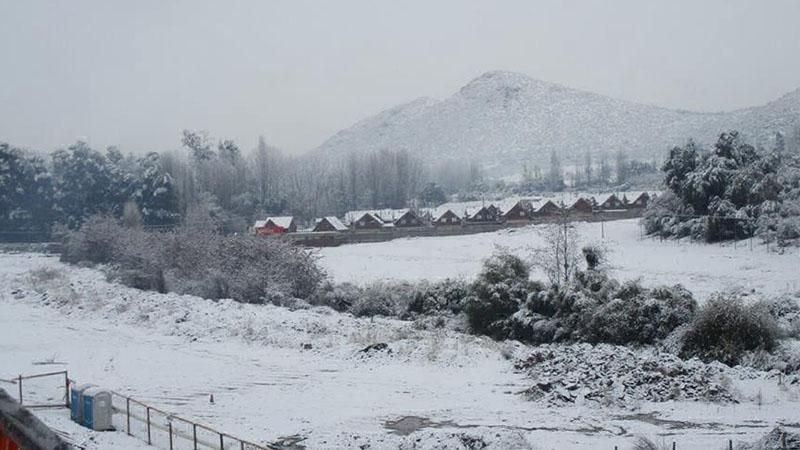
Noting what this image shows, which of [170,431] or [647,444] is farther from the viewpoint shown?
[170,431]

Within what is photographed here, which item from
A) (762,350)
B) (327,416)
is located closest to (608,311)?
(762,350)

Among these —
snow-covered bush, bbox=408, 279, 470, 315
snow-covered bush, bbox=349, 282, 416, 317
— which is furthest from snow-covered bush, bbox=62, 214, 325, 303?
snow-covered bush, bbox=408, 279, 470, 315

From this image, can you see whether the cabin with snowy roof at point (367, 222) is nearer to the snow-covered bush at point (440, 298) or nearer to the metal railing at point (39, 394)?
the snow-covered bush at point (440, 298)

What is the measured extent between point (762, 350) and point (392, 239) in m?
49.3

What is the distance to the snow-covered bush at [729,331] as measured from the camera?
65.9 ft

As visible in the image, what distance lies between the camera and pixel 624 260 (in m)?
42.4

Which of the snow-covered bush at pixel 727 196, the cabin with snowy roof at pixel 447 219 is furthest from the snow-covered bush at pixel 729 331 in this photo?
the cabin with snowy roof at pixel 447 219

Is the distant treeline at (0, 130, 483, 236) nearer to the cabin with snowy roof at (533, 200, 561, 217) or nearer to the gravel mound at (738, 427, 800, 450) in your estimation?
the cabin with snowy roof at (533, 200, 561, 217)

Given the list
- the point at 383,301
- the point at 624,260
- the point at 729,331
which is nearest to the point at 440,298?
the point at 383,301

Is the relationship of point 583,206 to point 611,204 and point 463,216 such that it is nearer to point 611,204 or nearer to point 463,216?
point 611,204

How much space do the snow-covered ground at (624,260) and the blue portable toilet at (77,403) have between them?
21280 millimetres

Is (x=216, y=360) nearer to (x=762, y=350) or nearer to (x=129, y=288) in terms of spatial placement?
(x=762, y=350)

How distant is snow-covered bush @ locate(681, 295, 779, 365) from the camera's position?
20078mm

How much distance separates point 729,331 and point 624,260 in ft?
72.8
